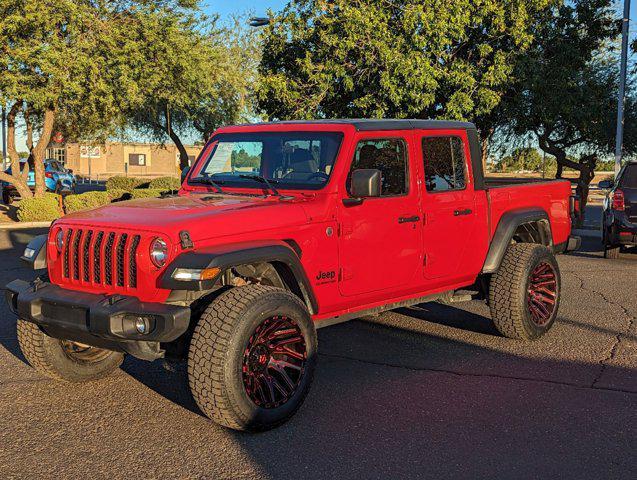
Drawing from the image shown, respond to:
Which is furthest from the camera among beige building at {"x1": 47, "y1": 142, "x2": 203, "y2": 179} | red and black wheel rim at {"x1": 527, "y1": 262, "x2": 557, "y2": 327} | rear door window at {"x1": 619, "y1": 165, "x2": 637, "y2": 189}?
beige building at {"x1": 47, "y1": 142, "x2": 203, "y2": 179}

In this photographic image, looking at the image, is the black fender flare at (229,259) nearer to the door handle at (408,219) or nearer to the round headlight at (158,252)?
the round headlight at (158,252)

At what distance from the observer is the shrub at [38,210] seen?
21.4m

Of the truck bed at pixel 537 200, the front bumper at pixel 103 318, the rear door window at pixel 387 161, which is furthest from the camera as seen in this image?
the truck bed at pixel 537 200

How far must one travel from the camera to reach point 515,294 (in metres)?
6.57

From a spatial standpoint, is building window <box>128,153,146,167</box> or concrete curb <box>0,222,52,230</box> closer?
concrete curb <box>0,222,52,230</box>

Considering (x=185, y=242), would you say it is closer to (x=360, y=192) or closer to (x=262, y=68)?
(x=360, y=192)

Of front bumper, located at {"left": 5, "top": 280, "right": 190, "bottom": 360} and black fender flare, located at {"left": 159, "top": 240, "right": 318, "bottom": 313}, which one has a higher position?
black fender flare, located at {"left": 159, "top": 240, "right": 318, "bottom": 313}

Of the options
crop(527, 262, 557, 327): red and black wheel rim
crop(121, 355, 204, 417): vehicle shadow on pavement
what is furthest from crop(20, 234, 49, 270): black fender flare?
crop(527, 262, 557, 327): red and black wheel rim

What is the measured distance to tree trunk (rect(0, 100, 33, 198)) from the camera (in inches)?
932

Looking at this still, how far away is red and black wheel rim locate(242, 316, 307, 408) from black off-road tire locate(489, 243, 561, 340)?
2455 millimetres

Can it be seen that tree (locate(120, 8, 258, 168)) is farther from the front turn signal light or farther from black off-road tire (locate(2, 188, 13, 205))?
the front turn signal light

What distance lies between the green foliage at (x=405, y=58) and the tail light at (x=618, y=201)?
9.83m

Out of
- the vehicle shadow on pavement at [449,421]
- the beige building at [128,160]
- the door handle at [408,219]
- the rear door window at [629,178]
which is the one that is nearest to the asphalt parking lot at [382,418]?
the vehicle shadow on pavement at [449,421]

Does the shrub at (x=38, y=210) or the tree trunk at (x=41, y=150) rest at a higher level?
the tree trunk at (x=41, y=150)
